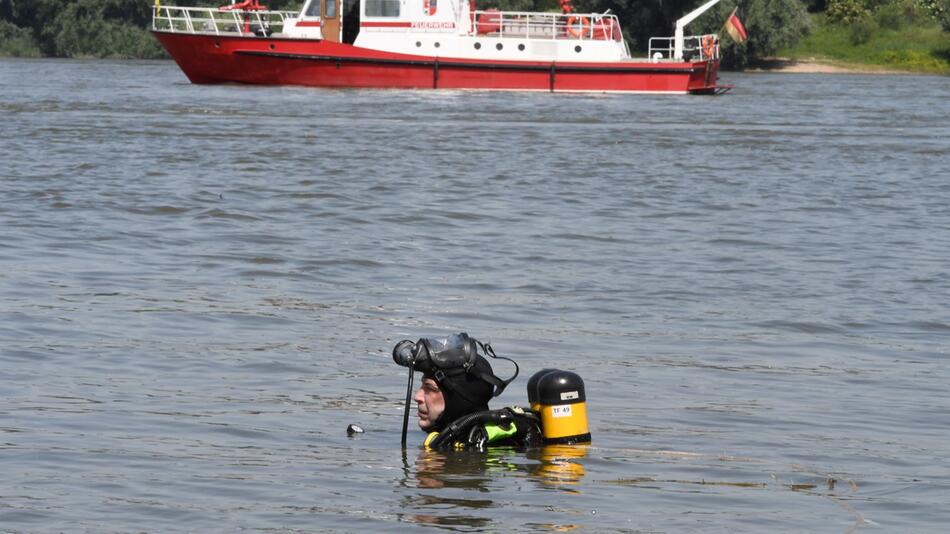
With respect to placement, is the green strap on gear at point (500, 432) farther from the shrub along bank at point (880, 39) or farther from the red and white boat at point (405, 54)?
the shrub along bank at point (880, 39)

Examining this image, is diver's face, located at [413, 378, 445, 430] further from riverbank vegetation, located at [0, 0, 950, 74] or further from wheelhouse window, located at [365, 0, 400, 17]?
riverbank vegetation, located at [0, 0, 950, 74]

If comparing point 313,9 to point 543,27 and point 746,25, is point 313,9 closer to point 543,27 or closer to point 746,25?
point 543,27

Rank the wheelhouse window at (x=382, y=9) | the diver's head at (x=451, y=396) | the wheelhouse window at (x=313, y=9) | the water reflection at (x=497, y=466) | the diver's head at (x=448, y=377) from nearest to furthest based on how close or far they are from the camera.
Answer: the water reflection at (x=497, y=466) → the diver's head at (x=448, y=377) → the diver's head at (x=451, y=396) → the wheelhouse window at (x=382, y=9) → the wheelhouse window at (x=313, y=9)

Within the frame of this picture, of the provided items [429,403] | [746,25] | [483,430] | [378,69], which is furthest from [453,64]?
[483,430]

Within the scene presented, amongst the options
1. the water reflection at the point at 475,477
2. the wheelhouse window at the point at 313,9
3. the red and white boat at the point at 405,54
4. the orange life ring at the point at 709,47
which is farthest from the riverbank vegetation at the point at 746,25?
the water reflection at the point at 475,477

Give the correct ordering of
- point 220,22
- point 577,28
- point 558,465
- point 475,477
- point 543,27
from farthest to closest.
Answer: point 220,22 < point 543,27 < point 577,28 < point 558,465 < point 475,477

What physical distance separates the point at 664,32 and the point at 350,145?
42258mm

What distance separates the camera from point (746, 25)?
64812 millimetres

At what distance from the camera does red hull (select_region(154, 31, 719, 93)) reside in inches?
1617

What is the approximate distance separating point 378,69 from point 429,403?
34381 millimetres

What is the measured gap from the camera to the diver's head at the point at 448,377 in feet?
23.3

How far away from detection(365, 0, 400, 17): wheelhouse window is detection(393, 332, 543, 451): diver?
112 ft

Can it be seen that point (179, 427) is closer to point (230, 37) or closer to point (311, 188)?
point (311, 188)

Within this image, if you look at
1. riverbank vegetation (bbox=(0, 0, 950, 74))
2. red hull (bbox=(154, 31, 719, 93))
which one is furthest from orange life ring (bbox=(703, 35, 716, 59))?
riverbank vegetation (bbox=(0, 0, 950, 74))
